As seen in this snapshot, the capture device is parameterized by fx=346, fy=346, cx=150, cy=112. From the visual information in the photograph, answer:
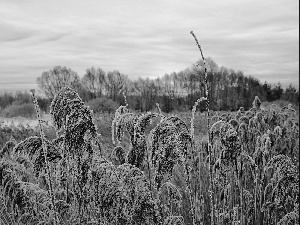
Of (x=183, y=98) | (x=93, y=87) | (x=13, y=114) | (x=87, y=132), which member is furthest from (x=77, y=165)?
Result: (x=93, y=87)

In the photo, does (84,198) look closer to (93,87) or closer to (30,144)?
Result: (30,144)

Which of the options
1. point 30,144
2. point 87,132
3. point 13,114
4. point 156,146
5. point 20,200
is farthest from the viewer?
point 13,114

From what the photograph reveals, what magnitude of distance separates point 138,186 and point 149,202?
101 mm

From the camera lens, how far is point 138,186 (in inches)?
71.6

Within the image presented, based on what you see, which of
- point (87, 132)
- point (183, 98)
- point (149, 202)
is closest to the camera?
point (149, 202)

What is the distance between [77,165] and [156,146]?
511 millimetres

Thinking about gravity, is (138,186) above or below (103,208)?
above

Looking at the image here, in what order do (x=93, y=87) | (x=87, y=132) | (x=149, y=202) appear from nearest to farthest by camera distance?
(x=149, y=202), (x=87, y=132), (x=93, y=87)

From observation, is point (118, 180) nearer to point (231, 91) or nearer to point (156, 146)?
point (156, 146)

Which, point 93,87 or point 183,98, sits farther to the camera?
point 93,87

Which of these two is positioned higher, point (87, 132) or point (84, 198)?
point (87, 132)

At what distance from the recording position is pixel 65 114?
81.4 inches

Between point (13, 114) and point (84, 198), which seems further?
point (13, 114)

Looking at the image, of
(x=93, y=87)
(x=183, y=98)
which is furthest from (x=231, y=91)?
(x=93, y=87)
